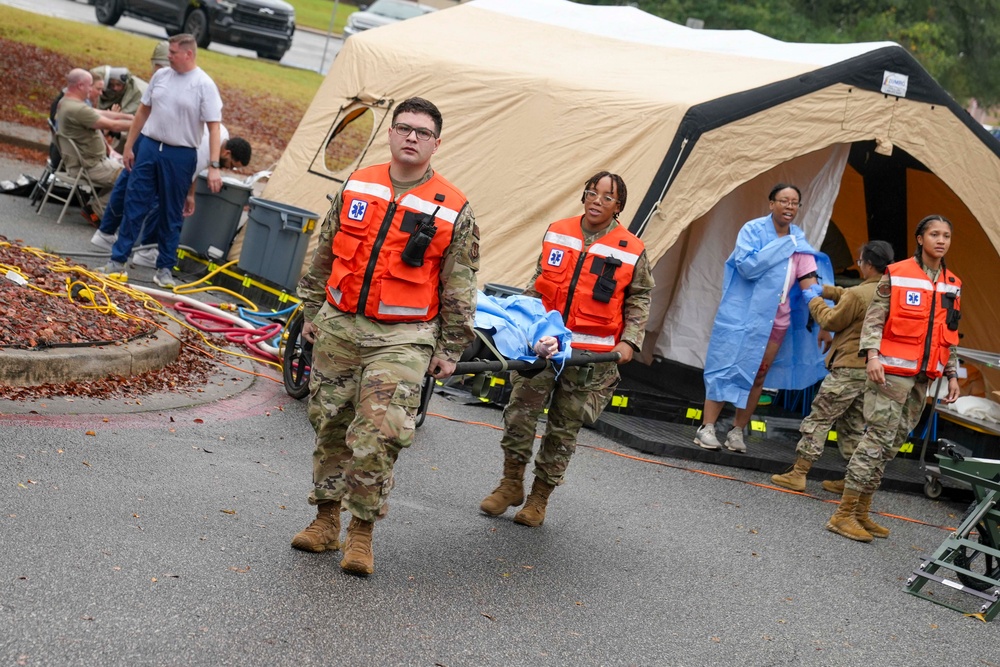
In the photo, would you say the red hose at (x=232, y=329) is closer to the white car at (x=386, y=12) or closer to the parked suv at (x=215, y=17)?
the parked suv at (x=215, y=17)

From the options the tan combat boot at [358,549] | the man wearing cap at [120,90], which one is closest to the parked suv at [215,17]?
the man wearing cap at [120,90]

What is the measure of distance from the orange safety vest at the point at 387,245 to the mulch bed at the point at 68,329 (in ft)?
8.22

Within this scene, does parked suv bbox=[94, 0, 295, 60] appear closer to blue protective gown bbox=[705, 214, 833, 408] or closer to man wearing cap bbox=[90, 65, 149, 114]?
man wearing cap bbox=[90, 65, 149, 114]

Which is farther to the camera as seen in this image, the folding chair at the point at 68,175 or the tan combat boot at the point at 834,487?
the folding chair at the point at 68,175

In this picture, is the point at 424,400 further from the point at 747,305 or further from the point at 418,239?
the point at 418,239

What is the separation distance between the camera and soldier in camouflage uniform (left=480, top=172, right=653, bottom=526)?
6910mm

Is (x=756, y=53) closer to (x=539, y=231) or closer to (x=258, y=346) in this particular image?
(x=539, y=231)

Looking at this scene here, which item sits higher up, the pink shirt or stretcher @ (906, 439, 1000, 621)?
the pink shirt

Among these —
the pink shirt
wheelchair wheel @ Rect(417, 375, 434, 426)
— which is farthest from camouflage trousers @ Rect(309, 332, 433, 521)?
the pink shirt

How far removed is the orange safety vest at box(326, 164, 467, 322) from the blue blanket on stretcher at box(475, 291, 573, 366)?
2.66ft

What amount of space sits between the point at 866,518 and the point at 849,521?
259mm

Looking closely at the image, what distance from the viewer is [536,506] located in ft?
23.1

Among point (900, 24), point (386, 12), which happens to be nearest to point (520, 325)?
point (900, 24)

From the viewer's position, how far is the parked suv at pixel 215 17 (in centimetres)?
2628
